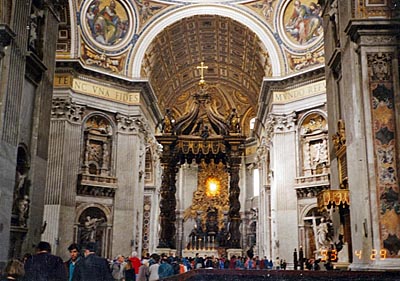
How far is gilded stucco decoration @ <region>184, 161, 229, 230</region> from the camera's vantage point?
28891 mm

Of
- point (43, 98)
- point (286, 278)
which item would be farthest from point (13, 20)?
point (286, 278)

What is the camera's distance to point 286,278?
14.4 feet

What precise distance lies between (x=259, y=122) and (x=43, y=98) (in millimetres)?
16630

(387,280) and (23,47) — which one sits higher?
(23,47)

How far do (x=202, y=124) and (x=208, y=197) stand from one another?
12.1 meters

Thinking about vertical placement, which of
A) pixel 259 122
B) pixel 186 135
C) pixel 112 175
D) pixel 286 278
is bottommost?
pixel 286 278

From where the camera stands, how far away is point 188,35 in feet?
75.7

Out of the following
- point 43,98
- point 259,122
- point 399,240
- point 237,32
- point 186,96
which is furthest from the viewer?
point 186,96

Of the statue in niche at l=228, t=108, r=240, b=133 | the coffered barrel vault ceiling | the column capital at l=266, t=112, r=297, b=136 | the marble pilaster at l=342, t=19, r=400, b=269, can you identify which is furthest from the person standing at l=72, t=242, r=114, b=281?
the coffered barrel vault ceiling

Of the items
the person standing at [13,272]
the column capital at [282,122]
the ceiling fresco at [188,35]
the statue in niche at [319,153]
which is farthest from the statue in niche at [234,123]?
the person standing at [13,272]

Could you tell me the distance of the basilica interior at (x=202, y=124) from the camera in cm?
787

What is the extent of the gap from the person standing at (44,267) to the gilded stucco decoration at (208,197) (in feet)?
77.9

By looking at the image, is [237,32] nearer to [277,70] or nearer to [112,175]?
[277,70]

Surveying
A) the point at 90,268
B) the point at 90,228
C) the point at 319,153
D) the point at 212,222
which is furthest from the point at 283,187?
the point at 90,268
